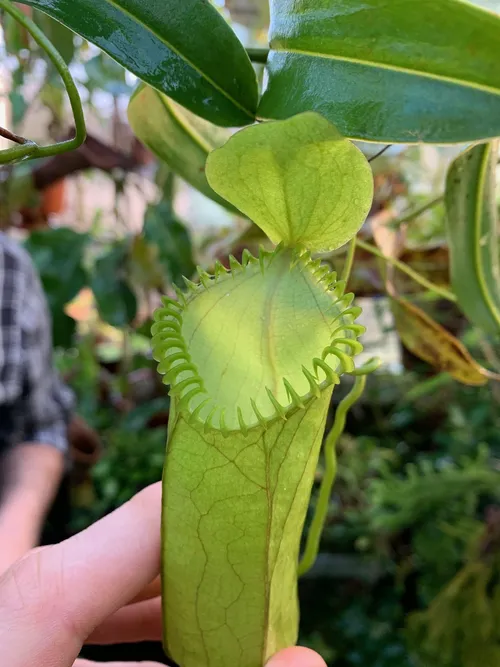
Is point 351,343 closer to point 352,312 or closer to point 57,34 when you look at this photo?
point 352,312

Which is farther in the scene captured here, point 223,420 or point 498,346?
point 498,346

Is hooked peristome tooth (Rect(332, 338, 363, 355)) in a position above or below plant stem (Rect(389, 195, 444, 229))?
below

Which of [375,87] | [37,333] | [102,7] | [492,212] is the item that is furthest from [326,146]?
[37,333]

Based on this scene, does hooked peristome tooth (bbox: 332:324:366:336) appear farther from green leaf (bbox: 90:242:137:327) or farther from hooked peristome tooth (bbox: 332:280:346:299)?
green leaf (bbox: 90:242:137:327)

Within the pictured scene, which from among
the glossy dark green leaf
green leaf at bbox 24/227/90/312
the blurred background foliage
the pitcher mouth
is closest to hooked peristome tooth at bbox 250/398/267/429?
the pitcher mouth

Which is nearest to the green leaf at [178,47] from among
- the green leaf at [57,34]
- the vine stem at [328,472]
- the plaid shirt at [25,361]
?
the vine stem at [328,472]

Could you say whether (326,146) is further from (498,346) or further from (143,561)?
(498,346)

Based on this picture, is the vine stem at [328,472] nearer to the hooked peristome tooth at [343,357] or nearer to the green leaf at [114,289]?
the hooked peristome tooth at [343,357]
